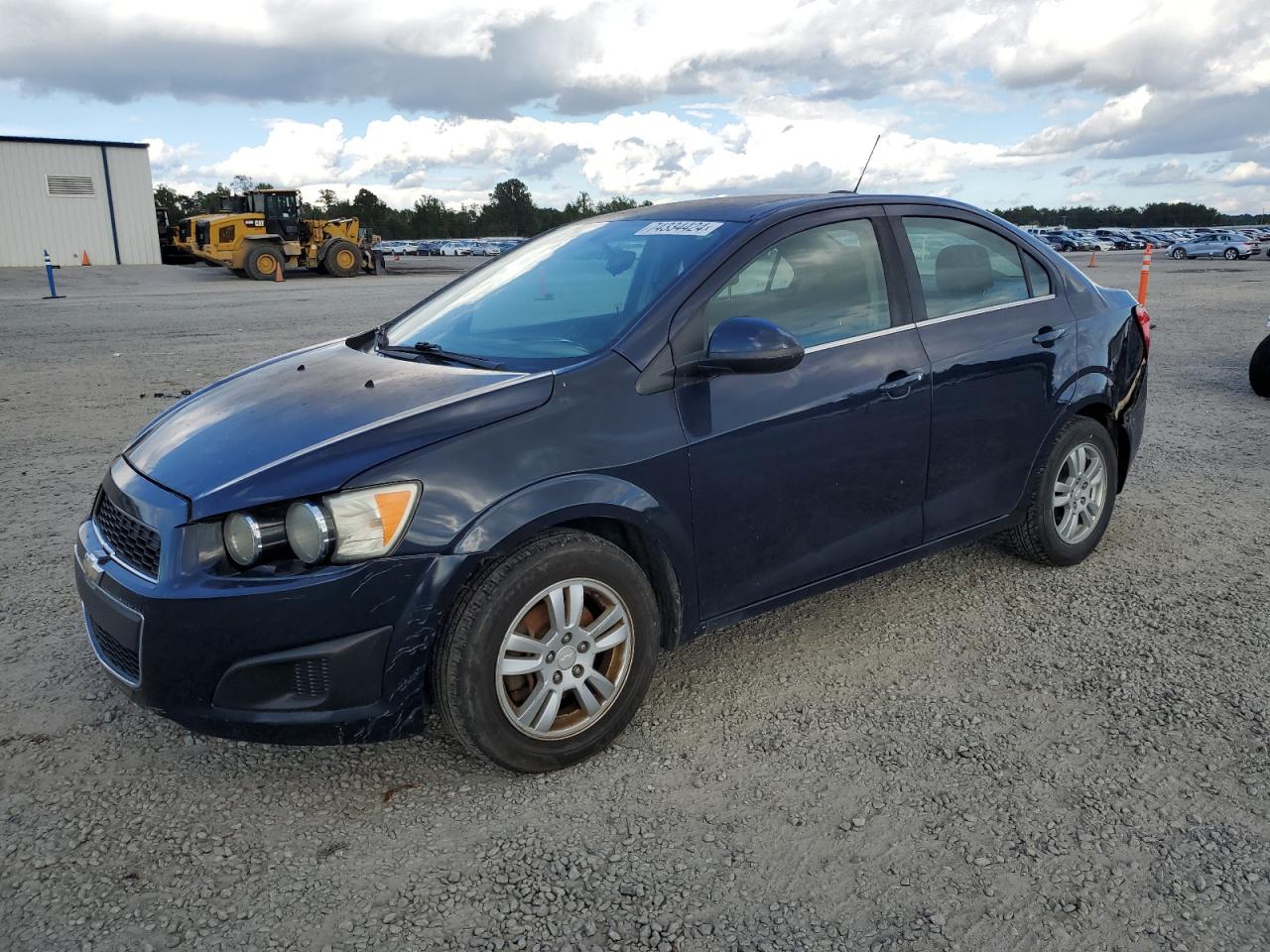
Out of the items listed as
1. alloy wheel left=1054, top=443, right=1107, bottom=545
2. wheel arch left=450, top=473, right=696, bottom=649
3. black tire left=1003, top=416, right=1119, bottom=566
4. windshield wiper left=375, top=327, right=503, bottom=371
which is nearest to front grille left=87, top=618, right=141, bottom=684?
wheel arch left=450, top=473, right=696, bottom=649

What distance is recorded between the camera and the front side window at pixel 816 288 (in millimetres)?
3445

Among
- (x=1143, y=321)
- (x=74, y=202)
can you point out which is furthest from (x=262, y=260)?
(x=1143, y=321)

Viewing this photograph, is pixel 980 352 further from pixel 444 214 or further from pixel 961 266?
pixel 444 214

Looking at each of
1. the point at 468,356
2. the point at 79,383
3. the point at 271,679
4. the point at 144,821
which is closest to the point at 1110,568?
the point at 468,356

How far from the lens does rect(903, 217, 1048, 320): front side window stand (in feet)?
13.1

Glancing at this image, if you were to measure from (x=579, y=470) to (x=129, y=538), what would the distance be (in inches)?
52.2

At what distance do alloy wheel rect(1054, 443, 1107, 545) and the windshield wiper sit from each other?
2.59 m

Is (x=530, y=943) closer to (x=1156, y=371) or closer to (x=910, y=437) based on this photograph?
(x=910, y=437)

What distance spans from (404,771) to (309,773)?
0.29 metres

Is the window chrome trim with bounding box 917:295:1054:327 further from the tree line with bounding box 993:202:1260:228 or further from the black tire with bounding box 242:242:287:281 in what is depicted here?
the tree line with bounding box 993:202:1260:228

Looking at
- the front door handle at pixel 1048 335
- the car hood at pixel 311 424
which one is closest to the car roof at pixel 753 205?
the front door handle at pixel 1048 335

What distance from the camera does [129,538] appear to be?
2.96m

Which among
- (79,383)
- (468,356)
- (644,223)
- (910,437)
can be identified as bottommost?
(79,383)

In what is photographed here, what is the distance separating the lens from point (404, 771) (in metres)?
3.09
